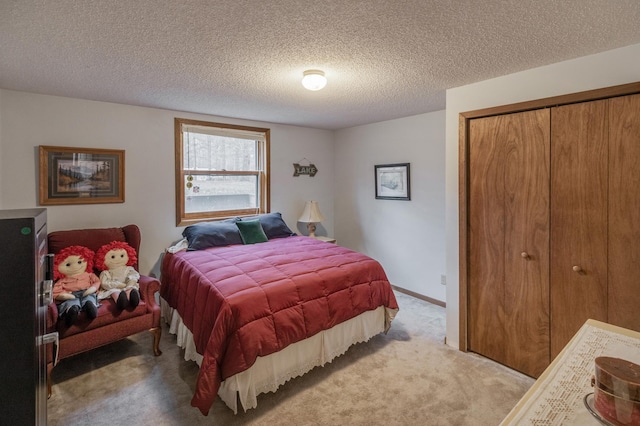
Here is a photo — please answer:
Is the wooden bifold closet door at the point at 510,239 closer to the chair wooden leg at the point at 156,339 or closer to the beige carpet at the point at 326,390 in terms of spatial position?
the beige carpet at the point at 326,390

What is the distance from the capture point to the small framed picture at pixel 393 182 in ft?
13.4

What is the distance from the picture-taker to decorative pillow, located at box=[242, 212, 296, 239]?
4.03 metres

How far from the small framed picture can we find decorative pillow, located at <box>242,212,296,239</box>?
1447mm

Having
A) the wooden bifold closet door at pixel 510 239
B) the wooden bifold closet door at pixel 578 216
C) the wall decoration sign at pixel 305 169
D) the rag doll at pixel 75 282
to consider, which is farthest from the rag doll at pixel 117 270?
the wooden bifold closet door at pixel 578 216

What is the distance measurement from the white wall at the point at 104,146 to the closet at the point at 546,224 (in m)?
2.89

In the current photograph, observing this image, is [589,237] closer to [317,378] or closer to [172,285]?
[317,378]

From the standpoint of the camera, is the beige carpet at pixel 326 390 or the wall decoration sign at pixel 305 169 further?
the wall decoration sign at pixel 305 169

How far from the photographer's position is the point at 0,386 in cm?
85

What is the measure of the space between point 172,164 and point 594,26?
3.80 m

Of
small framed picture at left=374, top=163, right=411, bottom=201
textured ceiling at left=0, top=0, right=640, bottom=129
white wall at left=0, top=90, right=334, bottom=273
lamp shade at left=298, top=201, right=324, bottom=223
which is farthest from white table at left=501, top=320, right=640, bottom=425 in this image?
white wall at left=0, top=90, right=334, bottom=273

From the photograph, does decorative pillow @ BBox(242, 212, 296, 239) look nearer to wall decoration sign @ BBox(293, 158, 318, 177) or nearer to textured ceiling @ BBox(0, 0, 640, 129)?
wall decoration sign @ BBox(293, 158, 318, 177)

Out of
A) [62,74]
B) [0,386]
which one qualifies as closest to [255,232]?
[62,74]

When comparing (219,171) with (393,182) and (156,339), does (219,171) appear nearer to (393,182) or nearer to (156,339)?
(156,339)

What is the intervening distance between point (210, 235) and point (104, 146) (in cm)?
140
